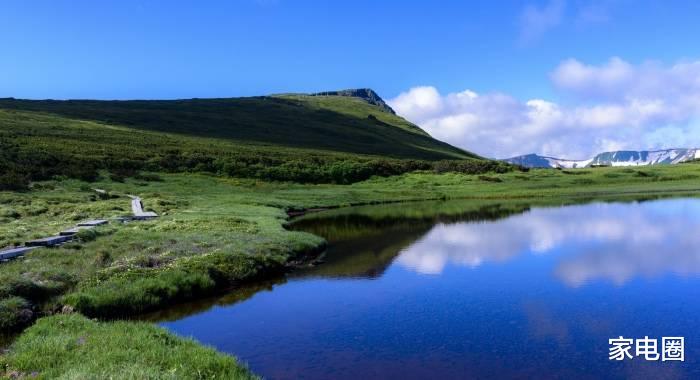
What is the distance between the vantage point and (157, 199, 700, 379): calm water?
1727 centimetres

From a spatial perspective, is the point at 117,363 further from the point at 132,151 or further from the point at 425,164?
the point at 425,164

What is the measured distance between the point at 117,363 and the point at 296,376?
5370 millimetres

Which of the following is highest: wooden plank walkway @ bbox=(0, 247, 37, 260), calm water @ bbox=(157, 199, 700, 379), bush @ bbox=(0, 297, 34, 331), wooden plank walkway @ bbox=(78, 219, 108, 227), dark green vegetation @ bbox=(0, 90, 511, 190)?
dark green vegetation @ bbox=(0, 90, 511, 190)

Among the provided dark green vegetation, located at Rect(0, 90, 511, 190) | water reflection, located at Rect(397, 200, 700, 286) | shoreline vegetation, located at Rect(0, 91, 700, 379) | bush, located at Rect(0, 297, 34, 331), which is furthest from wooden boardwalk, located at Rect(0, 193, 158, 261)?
dark green vegetation, located at Rect(0, 90, 511, 190)

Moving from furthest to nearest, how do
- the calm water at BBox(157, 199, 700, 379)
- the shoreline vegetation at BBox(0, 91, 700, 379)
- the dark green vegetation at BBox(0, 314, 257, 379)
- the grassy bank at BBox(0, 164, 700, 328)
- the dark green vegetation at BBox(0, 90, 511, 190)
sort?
the dark green vegetation at BBox(0, 90, 511, 190) < the grassy bank at BBox(0, 164, 700, 328) < the calm water at BBox(157, 199, 700, 379) < the shoreline vegetation at BBox(0, 91, 700, 379) < the dark green vegetation at BBox(0, 314, 257, 379)

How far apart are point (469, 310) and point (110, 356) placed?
15.1 meters

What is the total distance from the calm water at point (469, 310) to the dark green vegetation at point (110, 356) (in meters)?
2.76

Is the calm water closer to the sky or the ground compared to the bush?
closer to the ground

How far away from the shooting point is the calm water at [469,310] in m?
17.3

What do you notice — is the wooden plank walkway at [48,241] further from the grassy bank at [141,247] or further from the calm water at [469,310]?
the calm water at [469,310]

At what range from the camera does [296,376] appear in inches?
653

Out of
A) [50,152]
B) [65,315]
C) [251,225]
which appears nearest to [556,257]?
[251,225]

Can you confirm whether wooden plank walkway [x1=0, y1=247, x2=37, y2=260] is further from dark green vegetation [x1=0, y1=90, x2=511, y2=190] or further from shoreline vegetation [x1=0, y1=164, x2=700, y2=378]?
dark green vegetation [x1=0, y1=90, x2=511, y2=190]

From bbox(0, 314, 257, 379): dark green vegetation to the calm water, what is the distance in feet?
9.05
